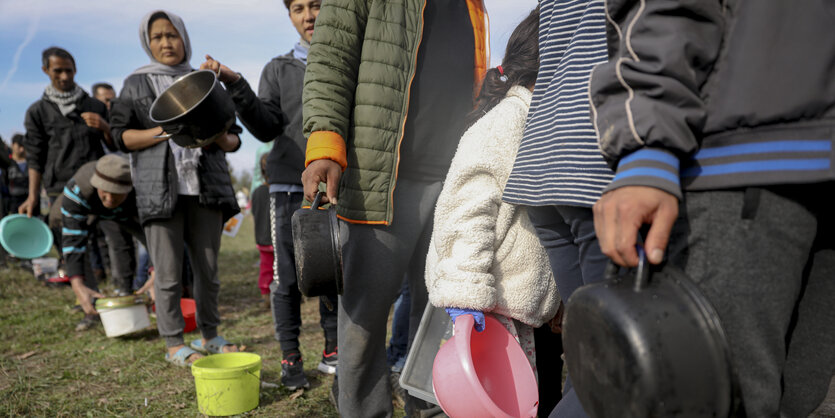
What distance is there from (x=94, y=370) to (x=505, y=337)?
2.83 metres

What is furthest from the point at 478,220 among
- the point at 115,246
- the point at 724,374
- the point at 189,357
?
the point at 115,246

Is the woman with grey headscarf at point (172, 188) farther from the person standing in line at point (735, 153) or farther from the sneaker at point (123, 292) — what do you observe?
the person standing in line at point (735, 153)

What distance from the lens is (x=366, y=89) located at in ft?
5.61

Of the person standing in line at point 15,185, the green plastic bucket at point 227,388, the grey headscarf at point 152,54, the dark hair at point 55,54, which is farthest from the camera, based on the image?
the person standing in line at point 15,185

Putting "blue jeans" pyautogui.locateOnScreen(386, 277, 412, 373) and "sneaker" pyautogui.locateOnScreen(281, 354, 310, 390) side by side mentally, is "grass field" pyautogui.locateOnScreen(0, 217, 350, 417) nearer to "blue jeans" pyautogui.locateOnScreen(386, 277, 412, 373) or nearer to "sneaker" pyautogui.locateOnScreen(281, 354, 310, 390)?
"sneaker" pyautogui.locateOnScreen(281, 354, 310, 390)

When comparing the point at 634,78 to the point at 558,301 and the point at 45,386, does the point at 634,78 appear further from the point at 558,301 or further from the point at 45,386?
the point at 45,386

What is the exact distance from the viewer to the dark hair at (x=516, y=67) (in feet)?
5.54

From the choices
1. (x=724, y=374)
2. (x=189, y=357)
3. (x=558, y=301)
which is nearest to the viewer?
(x=724, y=374)

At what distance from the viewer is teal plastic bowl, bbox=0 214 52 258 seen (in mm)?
6070

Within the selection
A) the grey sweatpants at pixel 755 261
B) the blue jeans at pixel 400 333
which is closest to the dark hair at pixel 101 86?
the blue jeans at pixel 400 333

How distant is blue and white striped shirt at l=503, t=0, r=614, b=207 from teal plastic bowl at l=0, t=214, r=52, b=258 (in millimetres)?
6527

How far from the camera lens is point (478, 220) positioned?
1.56 m

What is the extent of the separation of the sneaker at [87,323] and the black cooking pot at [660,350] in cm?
468

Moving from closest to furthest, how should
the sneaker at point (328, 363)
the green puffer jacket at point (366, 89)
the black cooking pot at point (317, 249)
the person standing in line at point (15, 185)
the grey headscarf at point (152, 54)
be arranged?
the black cooking pot at point (317, 249) → the green puffer jacket at point (366, 89) → the sneaker at point (328, 363) → the grey headscarf at point (152, 54) → the person standing in line at point (15, 185)
